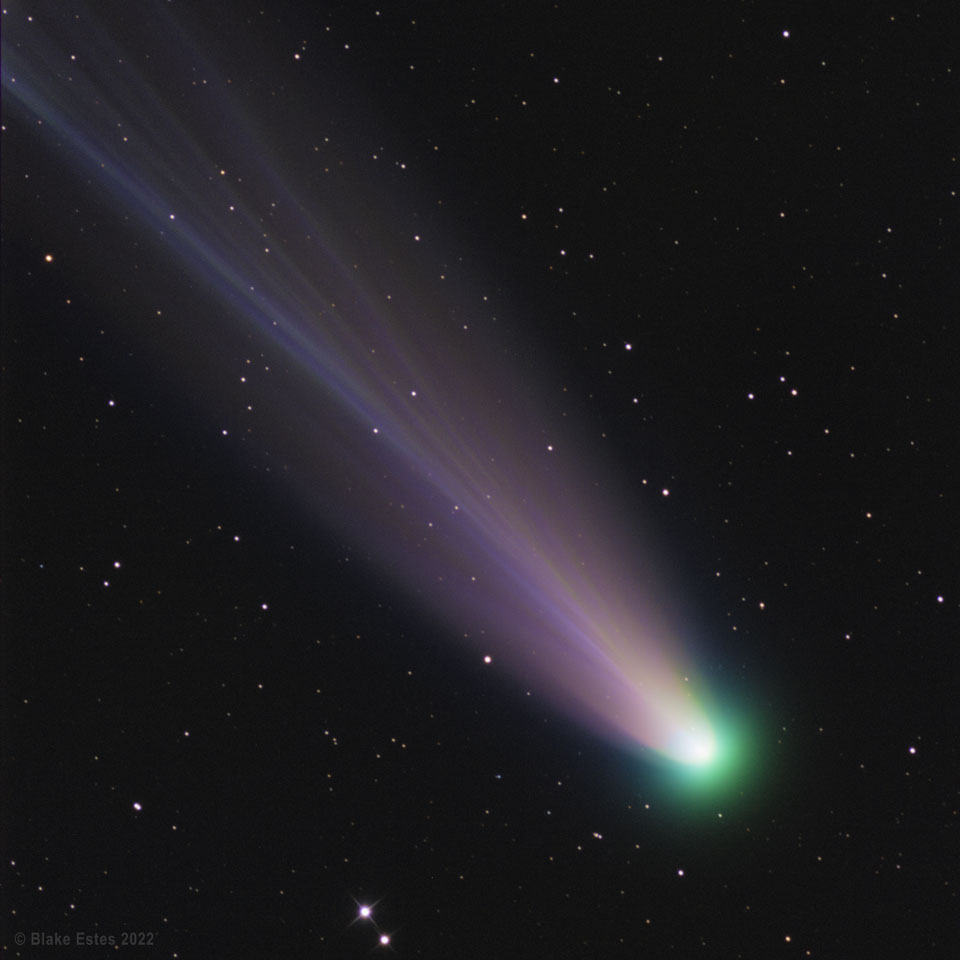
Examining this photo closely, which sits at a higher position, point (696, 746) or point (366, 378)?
point (366, 378)

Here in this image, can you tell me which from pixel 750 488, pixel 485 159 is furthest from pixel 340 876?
pixel 485 159

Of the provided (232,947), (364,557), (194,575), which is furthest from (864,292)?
(232,947)

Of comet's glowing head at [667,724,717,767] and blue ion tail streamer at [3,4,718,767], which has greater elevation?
blue ion tail streamer at [3,4,718,767]

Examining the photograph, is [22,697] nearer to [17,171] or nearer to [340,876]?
[340,876]

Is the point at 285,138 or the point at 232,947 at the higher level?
the point at 285,138

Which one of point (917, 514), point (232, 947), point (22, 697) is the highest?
point (917, 514)

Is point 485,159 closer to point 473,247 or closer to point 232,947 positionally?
point 473,247

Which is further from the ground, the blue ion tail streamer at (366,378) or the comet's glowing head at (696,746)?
the blue ion tail streamer at (366,378)
